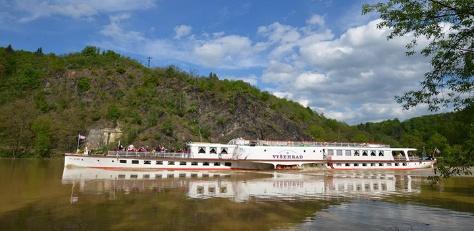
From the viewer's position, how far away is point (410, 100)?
31.0ft

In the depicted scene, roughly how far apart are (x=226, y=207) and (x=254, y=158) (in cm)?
2600

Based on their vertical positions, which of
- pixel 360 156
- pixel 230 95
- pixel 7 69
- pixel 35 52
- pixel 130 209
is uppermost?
pixel 35 52

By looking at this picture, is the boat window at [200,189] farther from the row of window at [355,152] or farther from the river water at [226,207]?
the row of window at [355,152]

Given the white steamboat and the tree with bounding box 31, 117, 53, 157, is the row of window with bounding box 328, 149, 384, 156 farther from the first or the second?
the tree with bounding box 31, 117, 53, 157

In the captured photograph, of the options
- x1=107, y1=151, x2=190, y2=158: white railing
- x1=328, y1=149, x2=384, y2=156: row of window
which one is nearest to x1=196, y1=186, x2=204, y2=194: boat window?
x1=107, y1=151, x2=190, y2=158: white railing

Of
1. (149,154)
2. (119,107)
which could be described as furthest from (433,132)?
(149,154)

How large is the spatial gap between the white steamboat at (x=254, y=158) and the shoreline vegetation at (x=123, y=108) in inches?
1068

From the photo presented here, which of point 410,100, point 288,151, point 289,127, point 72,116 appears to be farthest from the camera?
point 289,127

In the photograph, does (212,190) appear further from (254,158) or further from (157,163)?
(254,158)

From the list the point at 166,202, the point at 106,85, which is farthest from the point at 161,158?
the point at 106,85

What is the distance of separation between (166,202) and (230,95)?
3025 inches

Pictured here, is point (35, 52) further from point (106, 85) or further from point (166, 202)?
point (166, 202)

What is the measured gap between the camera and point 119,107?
89.9 metres

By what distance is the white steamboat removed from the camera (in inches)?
1647
